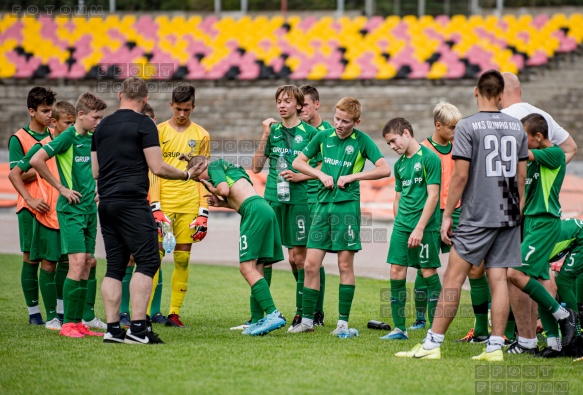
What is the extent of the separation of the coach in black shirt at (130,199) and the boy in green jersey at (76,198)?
0.75 metres

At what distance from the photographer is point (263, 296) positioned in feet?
25.1

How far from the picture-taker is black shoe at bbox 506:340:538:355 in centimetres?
695

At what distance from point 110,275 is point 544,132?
383 centimetres

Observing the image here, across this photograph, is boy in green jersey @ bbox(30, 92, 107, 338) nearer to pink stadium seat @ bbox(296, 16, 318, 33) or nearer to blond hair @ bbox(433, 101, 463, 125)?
blond hair @ bbox(433, 101, 463, 125)

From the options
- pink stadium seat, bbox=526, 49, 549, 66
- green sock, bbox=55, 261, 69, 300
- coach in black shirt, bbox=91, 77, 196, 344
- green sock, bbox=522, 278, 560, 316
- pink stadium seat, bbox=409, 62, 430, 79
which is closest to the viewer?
green sock, bbox=522, 278, 560, 316

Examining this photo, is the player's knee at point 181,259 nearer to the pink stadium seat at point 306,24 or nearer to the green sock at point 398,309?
the green sock at point 398,309

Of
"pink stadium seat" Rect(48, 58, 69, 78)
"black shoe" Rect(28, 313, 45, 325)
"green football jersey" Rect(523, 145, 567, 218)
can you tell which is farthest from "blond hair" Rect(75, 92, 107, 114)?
"pink stadium seat" Rect(48, 58, 69, 78)

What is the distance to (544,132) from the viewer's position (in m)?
7.03

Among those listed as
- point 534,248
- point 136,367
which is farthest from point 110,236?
point 534,248

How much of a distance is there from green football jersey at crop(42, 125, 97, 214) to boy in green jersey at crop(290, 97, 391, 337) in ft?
6.51

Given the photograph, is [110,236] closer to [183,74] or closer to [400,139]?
[400,139]

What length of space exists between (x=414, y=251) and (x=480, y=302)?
2.59 ft

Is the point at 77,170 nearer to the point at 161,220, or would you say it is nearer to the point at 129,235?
the point at 161,220

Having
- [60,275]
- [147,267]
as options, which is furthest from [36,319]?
[147,267]
